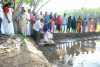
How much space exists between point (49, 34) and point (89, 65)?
325 cm

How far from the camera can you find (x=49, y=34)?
6242 mm

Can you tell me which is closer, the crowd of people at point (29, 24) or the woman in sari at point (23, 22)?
the crowd of people at point (29, 24)

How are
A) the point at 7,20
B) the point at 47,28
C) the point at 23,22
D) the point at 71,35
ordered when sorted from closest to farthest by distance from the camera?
the point at 7,20
the point at 47,28
the point at 23,22
the point at 71,35

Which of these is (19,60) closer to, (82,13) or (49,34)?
(49,34)

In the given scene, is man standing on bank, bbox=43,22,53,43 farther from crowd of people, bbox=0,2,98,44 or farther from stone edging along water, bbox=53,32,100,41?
stone edging along water, bbox=53,32,100,41

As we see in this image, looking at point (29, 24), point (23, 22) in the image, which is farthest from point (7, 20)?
point (29, 24)

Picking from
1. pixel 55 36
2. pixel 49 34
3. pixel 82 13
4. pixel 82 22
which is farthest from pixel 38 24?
pixel 82 13

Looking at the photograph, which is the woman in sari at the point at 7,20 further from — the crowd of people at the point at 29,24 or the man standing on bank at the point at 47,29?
the man standing on bank at the point at 47,29

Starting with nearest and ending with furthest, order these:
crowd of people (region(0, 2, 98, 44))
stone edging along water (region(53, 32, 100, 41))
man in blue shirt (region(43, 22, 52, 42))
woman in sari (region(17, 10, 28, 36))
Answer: crowd of people (region(0, 2, 98, 44))
man in blue shirt (region(43, 22, 52, 42))
woman in sari (region(17, 10, 28, 36))
stone edging along water (region(53, 32, 100, 41))

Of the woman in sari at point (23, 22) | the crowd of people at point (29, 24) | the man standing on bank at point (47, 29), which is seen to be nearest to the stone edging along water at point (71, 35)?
the crowd of people at point (29, 24)

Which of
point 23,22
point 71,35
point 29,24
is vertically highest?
point 23,22

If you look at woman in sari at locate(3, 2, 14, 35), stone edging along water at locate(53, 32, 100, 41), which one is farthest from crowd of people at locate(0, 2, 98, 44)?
stone edging along water at locate(53, 32, 100, 41)

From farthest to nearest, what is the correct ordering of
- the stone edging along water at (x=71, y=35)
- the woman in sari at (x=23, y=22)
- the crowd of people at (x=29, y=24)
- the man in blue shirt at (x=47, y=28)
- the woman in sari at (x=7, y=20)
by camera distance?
1. the stone edging along water at (x=71, y=35)
2. the woman in sari at (x=23, y=22)
3. the man in blue shirt at (x=47, y=28)
4. the crowd of people at (x=29, y=24)
5. the woman in sari at (x=7, y=20)

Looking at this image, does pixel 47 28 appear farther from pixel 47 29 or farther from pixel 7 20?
pixel 7 20
